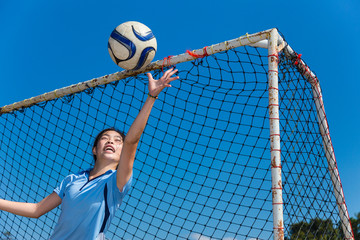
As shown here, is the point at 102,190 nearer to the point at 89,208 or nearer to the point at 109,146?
the point at 89,208

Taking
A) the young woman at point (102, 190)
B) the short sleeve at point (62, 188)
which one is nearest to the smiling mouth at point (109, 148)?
the young woman at point (102, 190)

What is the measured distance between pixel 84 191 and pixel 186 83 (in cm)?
221

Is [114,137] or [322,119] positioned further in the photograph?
[322,119]

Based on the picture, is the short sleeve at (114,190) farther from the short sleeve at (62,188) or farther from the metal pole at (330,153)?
the metal pole at (330,153)

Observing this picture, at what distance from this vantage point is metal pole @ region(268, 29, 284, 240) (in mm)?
3066

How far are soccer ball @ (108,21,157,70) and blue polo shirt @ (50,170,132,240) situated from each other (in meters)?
1.61

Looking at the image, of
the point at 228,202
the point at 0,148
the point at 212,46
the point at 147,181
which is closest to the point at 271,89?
the point at 212,46

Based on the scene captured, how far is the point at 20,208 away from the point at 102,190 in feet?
2.44

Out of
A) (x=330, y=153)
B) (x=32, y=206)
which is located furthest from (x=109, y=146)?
(x=330, y=153)

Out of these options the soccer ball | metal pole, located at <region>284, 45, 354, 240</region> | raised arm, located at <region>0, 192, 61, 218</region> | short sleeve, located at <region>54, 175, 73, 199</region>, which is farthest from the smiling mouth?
metal pole, located at <region>284, 45, 354, 240</region>

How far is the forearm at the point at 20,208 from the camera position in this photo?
267 cm

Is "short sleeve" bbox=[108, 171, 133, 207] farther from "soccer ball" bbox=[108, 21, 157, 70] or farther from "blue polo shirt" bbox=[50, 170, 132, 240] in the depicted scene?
"soccer ball" bbox=[108, 21, 157, 70]

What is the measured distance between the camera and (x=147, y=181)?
4867mm

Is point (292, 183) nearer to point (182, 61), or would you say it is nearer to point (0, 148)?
point (182, 61)
